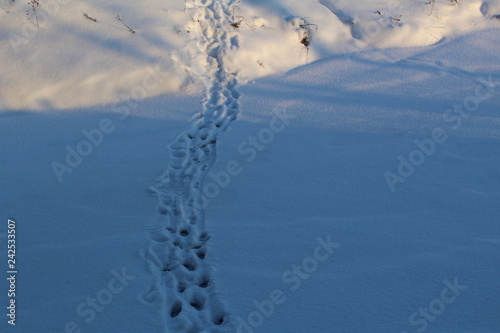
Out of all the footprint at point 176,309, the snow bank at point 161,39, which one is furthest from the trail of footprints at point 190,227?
the snow bank at point 161,39

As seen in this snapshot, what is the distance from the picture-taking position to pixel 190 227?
2.87 metres

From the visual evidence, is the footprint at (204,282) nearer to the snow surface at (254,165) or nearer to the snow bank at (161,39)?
the snow surface at (254,165)

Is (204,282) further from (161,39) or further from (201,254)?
(161,39)

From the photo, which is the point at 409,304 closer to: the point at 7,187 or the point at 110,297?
the point at 110,297

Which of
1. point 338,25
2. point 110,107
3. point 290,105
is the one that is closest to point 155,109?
point 110,107

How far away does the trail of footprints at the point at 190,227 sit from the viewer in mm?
2252

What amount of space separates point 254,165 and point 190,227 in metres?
0.93

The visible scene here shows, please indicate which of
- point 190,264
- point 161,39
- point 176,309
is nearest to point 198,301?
point 176,309

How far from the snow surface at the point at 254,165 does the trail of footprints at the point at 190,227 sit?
14 millimetres

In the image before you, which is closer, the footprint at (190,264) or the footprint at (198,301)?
the footprint at (198,301)

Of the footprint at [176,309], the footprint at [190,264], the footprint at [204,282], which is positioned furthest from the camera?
the footprint at [190,264]

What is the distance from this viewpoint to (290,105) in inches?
173

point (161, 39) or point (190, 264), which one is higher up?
point (161, 39)

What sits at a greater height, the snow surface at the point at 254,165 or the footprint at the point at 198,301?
the snow surface at the point at 254,165
